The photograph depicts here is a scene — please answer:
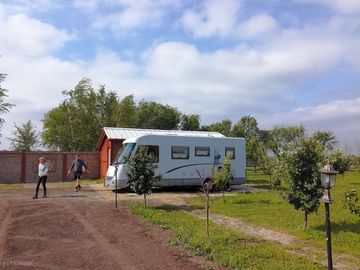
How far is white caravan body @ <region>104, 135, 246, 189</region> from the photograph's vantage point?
2005cm

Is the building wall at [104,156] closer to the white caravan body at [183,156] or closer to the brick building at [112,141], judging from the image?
the brick building at [112,141]

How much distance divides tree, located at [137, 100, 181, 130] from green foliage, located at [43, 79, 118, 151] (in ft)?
31.6

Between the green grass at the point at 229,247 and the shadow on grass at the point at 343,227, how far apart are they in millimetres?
2412

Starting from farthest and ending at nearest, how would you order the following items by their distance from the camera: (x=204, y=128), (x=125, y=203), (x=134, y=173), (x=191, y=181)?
(x=204, y=128) < (x=191, y=181) < (x=125, y=203) < (x=134, y=173)

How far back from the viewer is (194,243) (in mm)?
8758

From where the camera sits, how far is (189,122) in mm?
60250

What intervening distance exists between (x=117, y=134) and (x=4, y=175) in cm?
779

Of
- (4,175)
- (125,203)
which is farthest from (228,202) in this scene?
(4,175)

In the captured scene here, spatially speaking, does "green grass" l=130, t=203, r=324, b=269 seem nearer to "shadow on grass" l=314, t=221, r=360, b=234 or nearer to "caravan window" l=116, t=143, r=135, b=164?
"shadow on grass" l=314, t=221, r=360, b=234

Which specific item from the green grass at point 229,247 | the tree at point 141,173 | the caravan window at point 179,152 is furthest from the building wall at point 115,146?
the green grass at point 229,247

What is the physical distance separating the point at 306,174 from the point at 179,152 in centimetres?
1058

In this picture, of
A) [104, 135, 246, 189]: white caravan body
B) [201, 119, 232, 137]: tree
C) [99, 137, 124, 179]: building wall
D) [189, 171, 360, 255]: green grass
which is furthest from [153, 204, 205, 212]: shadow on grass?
[201, 119, 232, 137]: tree

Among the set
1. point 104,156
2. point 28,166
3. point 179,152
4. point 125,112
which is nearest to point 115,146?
point 104,156

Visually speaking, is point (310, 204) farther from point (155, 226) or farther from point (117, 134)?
point (117, 134)
